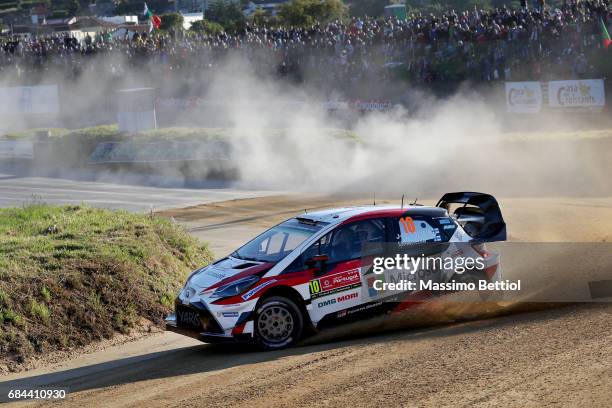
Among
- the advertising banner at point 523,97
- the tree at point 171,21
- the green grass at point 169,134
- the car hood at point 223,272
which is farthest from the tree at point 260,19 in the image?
the car hood at point 223,272

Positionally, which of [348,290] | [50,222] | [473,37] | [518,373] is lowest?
[518,373]

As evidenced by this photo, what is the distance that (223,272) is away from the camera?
932cm

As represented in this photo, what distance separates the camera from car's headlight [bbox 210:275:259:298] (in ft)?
29.2

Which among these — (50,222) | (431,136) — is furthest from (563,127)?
(50,222)

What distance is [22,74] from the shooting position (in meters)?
45.5

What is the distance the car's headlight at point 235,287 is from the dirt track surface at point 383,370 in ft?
2.19

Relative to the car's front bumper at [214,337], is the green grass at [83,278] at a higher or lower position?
higher

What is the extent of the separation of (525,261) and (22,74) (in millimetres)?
38922

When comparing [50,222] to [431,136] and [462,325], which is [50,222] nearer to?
[462,325]

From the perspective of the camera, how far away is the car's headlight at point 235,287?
890cm

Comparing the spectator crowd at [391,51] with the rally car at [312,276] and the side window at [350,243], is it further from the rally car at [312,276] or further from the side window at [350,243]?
the side window at [350,243]

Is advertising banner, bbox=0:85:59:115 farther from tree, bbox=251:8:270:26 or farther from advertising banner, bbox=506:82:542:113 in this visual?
advertising banner, bbox=506:82:542:113

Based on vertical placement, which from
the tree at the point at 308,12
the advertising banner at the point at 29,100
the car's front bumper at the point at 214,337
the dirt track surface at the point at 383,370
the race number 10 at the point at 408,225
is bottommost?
the dirt track surface at the point at 383,370

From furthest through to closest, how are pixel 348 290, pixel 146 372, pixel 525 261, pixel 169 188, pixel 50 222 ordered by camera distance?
pixel 169 188 → pixel 50 222 → pixel 525 261 → pixel 348 290 → pixel 146 372
